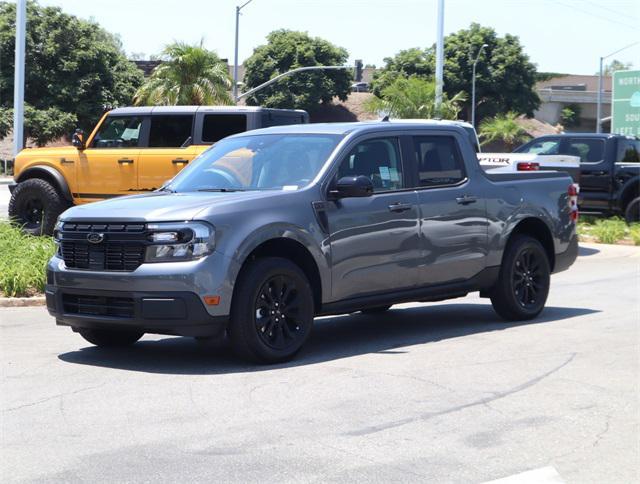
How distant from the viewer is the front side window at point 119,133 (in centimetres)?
1606

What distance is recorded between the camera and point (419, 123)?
988 cm

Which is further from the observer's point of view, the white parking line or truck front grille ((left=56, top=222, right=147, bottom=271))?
truck front grille ((left=56, top=222, right=147, bottom=271))

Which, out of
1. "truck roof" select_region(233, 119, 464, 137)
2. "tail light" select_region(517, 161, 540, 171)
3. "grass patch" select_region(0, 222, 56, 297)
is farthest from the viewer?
"tail light" select_region(517, 161, 540, 171)

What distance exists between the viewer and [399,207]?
9.19m

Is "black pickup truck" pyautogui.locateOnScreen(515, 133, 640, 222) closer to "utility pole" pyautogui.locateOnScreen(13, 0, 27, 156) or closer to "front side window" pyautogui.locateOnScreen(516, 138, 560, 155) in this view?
"front side window" pyautogui.locateOnScreen(516, 138, 560, 155)

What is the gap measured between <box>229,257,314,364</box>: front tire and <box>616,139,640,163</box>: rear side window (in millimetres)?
15261

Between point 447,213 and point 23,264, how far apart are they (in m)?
5.33

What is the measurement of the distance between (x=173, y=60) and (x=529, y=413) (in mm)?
31504

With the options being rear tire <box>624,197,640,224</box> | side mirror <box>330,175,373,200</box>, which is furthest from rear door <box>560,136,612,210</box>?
side mirror <box>330,175,373,200</box>

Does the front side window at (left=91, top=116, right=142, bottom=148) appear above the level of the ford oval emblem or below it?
above

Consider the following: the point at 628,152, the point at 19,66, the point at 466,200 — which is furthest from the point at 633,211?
the point at 19,66

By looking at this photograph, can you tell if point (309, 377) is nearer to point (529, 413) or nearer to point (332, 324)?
point (529, 413)

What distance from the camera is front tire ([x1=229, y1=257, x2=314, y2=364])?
7.94 metres

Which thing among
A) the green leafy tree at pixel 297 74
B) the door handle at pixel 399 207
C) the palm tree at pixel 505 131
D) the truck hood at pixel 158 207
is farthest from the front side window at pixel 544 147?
the green leafy tree at pixel 297 74
